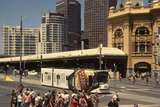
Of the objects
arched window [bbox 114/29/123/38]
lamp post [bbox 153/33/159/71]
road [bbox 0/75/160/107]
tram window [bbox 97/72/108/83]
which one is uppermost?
arched window [bbox 114/29/123/38]

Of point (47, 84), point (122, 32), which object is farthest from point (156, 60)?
point (47, 84)

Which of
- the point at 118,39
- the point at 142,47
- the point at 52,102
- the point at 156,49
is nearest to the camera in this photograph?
the point at 52,102

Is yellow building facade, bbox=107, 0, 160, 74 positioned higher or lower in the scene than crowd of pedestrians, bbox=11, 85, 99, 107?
higher

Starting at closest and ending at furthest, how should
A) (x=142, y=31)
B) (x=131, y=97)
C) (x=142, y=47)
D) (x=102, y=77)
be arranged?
(x=131, y=97)
(x=102, y=77)
(x=142, y=47)
(x=142, y=31)

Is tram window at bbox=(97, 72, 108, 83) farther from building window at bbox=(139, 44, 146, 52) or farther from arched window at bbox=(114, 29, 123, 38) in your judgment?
arched window at bbox=(114, 29, 123, 38)

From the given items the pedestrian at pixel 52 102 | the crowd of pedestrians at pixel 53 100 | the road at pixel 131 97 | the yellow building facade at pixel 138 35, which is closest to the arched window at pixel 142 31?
the yellow building facade at pixel 138 35

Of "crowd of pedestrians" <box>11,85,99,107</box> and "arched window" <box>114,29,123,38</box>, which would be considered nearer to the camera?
"crowd of pedestrians" <box>11,85,99,107</box>

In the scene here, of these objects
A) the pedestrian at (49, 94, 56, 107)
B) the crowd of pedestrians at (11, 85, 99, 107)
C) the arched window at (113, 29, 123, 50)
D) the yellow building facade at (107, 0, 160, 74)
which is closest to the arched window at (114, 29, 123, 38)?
the arched window at (113, 29, 123, 50)

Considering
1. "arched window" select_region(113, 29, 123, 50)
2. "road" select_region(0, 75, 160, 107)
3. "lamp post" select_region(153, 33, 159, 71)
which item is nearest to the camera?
"road" select_region(0, 75, 160, 107)

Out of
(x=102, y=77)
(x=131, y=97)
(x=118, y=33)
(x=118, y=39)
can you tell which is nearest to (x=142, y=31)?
(x=118, y=33)

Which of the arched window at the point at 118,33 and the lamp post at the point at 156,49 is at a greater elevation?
the arched window at the point at 118,33

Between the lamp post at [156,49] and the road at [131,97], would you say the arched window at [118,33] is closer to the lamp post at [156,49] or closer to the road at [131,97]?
the lamp post at [156,49]

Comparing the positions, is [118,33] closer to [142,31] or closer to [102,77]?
[142,31]

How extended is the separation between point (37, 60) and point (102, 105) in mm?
105404
